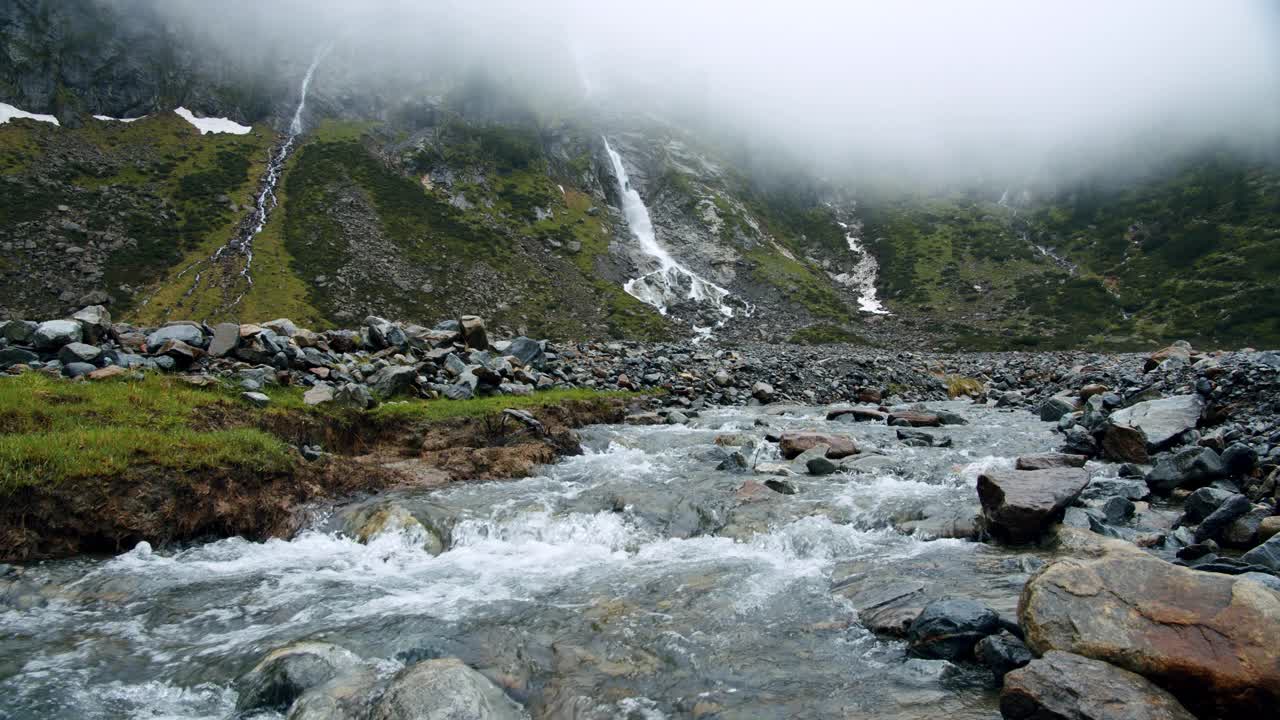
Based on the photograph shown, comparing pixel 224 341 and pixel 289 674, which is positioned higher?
pixel 224 341

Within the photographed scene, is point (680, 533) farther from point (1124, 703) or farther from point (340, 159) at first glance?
point (340, 159)

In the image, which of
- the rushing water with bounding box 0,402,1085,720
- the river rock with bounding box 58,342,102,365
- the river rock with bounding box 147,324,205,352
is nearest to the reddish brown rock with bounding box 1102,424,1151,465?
the rushing water with bounding box 0,402,1085,720

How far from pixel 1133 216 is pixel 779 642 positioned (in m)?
152

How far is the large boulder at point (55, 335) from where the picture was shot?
47.6ft

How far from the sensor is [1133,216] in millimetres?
118312

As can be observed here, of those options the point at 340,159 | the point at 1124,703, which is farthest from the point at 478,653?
the point at 340,159

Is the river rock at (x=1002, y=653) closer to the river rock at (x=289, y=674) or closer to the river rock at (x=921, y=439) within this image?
the river rock at (x=289, y=674)

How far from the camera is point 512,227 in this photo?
96.2 metres

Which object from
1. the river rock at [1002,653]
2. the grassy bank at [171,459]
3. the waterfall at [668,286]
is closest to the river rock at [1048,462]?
the river rock at [1002,653]

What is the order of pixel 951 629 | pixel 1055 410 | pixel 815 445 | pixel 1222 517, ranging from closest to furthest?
pixel 951 629 < pixel 1222 517 < pixel 815 445 < pixel 1055 410

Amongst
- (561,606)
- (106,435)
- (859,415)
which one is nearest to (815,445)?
(859,415)

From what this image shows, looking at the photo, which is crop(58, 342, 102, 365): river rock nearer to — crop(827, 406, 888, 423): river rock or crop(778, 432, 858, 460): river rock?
crop(778, 432, 858, 460): river rock

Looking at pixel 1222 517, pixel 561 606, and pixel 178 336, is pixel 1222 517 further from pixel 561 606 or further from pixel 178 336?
pixel 178 336

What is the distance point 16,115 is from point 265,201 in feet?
139
